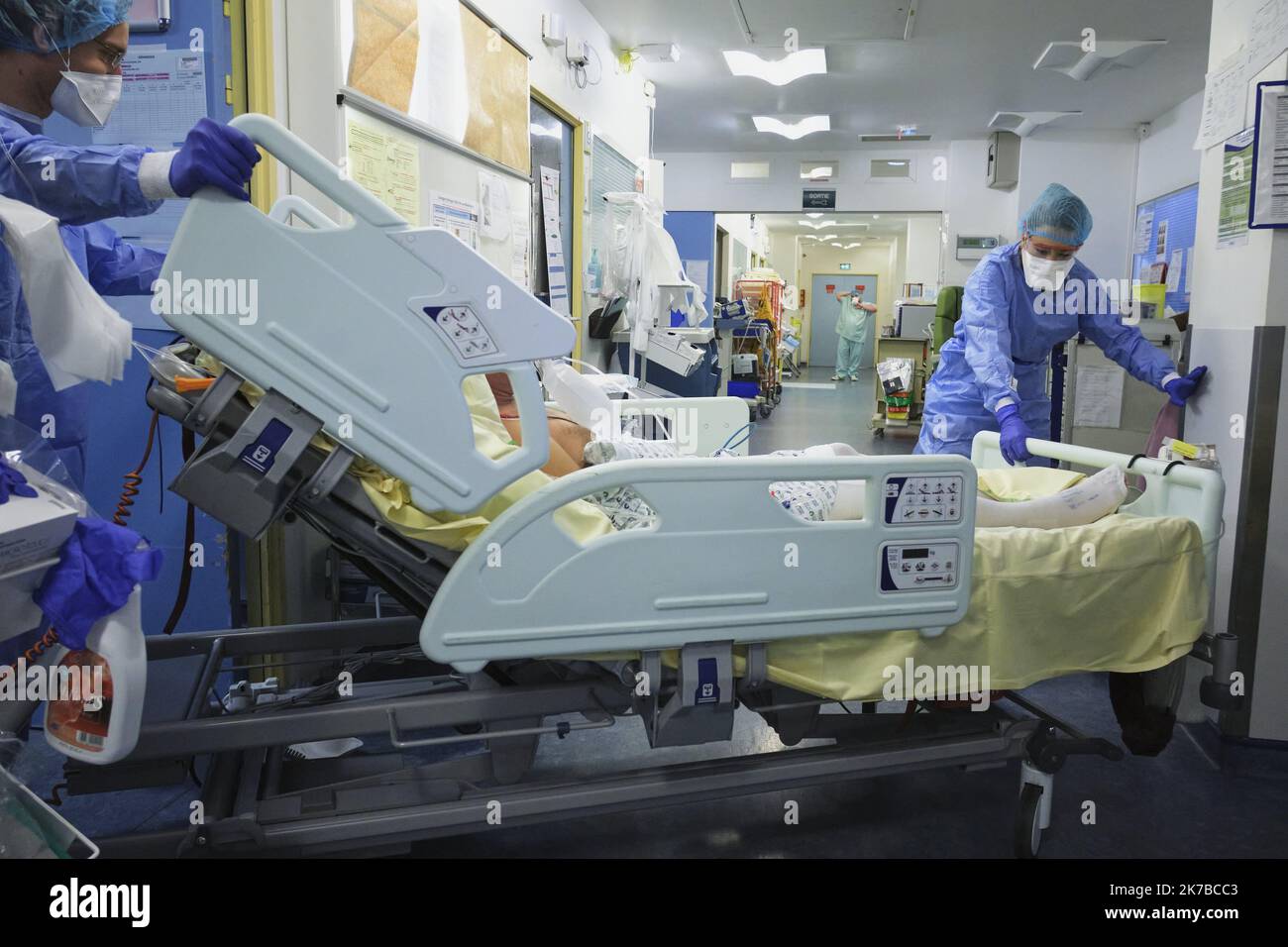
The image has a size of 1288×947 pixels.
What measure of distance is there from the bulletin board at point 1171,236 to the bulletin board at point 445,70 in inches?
207

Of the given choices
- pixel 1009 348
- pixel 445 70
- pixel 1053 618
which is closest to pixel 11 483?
pixel 1053 618

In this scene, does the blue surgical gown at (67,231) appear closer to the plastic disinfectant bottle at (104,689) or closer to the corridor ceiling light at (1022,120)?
the plastic disinfectant bottle at (104,689)

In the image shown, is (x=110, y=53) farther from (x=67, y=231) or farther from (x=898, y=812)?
(x=898, y=812)

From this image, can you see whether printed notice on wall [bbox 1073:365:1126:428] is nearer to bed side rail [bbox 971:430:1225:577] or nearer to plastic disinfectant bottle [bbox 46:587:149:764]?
bed side rail [bbox 971:430:1225:577]

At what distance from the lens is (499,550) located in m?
1.55

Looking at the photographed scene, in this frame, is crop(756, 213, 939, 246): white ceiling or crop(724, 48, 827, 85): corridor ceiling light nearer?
crop(724, 48, 827, 85): corridor ceiling light

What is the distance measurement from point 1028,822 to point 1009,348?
1.64 m

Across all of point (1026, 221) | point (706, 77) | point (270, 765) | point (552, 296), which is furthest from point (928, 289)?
point (270, 765)

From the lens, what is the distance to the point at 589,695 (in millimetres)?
1733

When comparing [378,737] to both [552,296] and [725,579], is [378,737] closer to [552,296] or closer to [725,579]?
[725,579]

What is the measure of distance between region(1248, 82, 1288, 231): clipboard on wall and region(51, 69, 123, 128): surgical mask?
8.91ft

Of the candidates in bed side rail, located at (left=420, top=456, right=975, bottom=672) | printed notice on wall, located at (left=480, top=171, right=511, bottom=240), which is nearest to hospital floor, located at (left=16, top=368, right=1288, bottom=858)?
bed side rail, located at (left=420, top=456, right=975, bottom=672)

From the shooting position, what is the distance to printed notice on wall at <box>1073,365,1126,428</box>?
3.69m
